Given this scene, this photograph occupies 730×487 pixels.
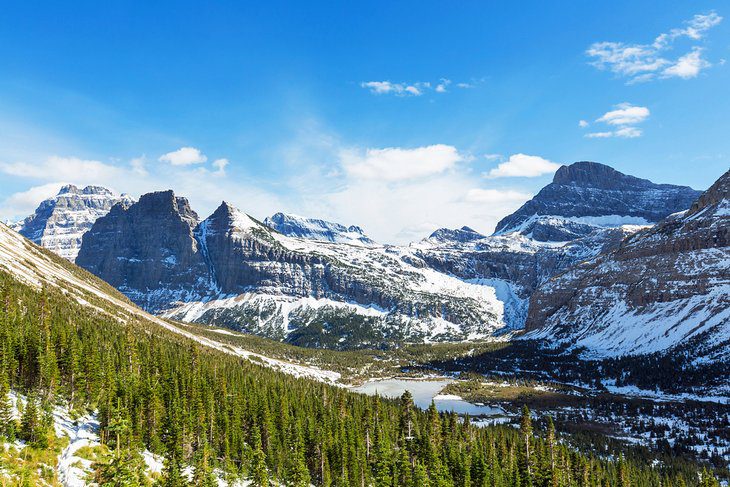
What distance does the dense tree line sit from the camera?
7469cm

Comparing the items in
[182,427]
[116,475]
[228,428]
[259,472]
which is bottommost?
[259,472]

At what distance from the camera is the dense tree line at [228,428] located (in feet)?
245

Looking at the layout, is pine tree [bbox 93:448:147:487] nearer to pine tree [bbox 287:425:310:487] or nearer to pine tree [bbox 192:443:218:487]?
pine tree [bbox 192:443:218:487]

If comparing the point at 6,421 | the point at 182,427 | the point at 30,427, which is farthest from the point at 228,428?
the point at 6,421

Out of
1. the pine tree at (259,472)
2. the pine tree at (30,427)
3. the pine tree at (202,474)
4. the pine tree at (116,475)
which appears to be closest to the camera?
the pine tree at (116,475)

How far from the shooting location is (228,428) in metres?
94.8

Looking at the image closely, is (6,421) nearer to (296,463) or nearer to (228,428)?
(296,463)

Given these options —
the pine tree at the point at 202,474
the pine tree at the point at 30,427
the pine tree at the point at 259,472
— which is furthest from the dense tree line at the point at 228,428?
the pine tree at the point at 259,472

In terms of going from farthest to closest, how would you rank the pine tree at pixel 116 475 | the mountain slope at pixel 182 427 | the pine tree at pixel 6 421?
1. the mountain slope at pixel 182 427
2. the pine tree at pixel 6 421
3. the pine tree at pixel 116 475

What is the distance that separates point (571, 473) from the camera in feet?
318

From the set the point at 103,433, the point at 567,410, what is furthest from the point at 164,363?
the point at 567,410

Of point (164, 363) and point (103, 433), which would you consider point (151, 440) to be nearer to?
point (103, 433)

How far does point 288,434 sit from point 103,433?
43.2 meters

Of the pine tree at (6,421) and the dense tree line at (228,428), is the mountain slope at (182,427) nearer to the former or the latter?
the pine tree at (6,421)
